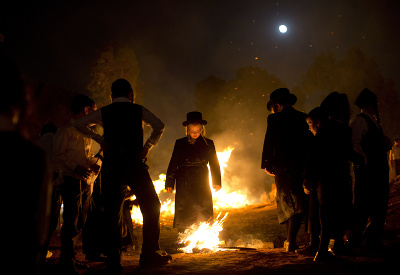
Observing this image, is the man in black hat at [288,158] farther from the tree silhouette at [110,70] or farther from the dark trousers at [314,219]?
the tree silhouette at [110,70]

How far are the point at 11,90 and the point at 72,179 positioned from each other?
109 inches

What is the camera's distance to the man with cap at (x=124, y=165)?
3906mm

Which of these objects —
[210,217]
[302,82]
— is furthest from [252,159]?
[210,217]

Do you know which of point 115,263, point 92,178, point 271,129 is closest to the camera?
point 115,263

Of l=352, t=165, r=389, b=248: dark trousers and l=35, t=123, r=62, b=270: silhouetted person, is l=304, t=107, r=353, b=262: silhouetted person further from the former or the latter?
l=35, t=123, r=62, b=270: silhouetted person

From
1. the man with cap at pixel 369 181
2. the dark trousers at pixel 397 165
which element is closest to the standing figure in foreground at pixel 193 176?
the man with cap at pixel 369 181

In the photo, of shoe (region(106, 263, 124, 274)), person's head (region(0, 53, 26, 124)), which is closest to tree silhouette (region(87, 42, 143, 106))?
shoe (region(106, 263, 124, 274))

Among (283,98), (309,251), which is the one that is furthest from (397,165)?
(309,251)

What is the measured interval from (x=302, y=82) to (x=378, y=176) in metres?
30.6

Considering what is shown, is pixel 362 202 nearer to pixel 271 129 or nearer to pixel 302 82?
pixel 271 129

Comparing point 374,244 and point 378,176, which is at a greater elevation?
point 378,176

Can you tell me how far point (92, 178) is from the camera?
458cm

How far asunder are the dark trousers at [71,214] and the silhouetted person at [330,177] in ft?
10.4

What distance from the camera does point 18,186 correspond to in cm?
153
